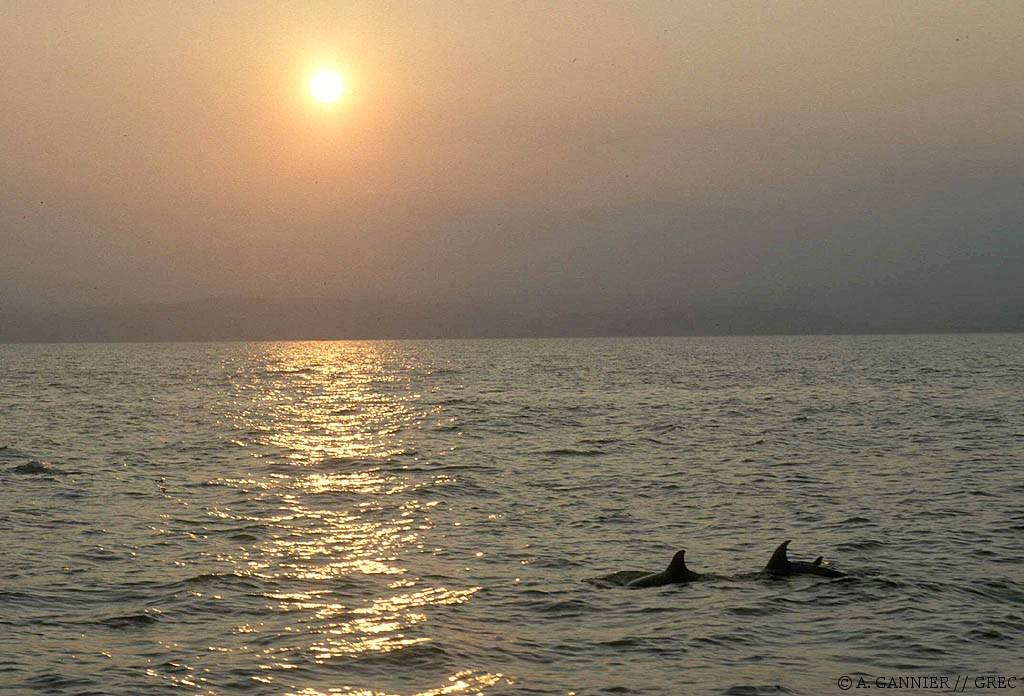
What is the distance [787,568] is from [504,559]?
5.29 metres

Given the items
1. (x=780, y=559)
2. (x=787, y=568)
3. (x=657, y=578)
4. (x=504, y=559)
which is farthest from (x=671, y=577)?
(x=504, y=559)

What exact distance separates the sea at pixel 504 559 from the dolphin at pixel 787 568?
28cm

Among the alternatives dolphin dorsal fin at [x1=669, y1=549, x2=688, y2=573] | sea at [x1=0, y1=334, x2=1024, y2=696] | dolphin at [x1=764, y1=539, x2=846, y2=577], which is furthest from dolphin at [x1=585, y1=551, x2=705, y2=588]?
dolphin at [x1=764, y1=539, x2=846, y2=577]

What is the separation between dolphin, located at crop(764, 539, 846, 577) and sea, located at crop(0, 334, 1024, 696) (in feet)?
0.93

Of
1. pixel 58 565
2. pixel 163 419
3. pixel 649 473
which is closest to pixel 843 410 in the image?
pixel 649 473

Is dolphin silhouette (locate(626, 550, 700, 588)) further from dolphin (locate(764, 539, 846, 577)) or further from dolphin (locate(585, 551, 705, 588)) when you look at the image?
dolphin (locate(764, 539, 846, 577))

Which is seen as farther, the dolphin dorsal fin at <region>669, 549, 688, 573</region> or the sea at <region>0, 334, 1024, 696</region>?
the dolphin dorsal fin at <region>669, 549, 688, 573</region>

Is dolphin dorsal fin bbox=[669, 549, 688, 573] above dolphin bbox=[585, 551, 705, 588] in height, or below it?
above

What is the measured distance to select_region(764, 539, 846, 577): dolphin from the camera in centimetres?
2025

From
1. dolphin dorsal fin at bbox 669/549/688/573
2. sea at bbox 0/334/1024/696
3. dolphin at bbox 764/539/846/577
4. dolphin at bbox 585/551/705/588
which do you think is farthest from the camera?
dolphin at bbox 764/539/846/577

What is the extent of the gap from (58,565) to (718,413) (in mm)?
45571

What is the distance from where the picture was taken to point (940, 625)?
17141mm

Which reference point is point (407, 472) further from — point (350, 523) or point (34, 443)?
point (34, 443)

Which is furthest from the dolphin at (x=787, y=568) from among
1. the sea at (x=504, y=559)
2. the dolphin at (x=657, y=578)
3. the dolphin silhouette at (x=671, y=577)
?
the dolphin silhouette at (x=671, y=577)
